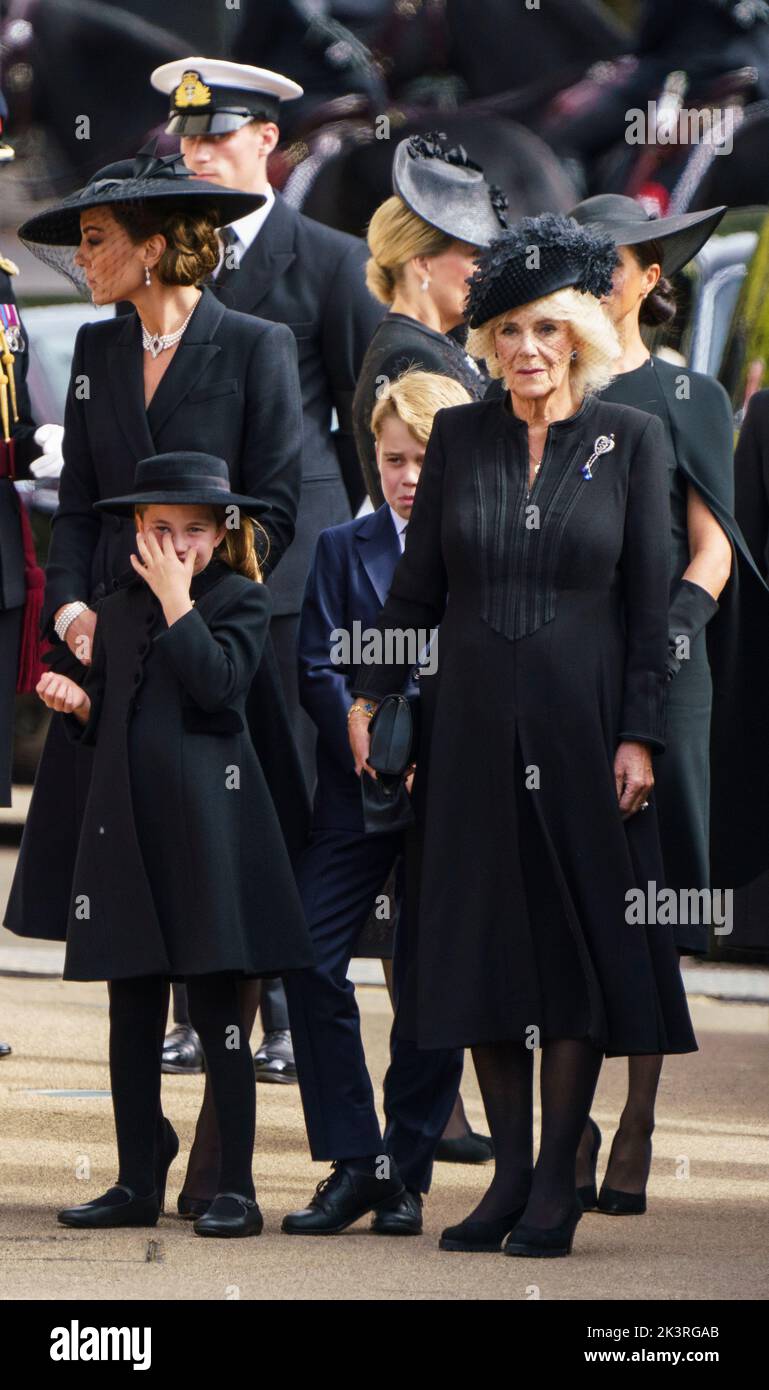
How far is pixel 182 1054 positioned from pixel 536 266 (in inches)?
98.9

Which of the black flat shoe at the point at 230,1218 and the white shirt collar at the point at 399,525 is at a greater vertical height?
the white shirt collar at the point at 399,525

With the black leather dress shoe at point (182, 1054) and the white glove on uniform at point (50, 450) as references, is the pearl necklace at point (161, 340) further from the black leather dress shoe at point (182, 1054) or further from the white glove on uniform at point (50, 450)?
the black leather dress shoe at point (182, 1054)

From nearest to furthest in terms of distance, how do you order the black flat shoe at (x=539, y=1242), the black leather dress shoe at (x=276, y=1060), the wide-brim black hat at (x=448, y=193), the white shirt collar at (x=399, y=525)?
the black flat shoe at (x=539, y=1242) < the white shirt collar at (x=399, y=525) < the wide-brim black hat at (x=448, y=193) < the black leather dress shoe at (x=276, y=1060)

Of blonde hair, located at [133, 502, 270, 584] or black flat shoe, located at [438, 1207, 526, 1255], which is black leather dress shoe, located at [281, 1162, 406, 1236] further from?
blonde hair, located at [133, 502, 270, 584]

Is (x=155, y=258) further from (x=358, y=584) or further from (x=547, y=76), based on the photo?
(x=547, y=76)

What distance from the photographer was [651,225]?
5.46 metres

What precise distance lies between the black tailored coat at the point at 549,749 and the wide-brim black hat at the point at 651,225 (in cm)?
62

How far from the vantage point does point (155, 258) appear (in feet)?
17.1

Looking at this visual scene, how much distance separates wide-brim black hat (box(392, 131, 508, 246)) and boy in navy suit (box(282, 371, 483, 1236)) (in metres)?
0.56

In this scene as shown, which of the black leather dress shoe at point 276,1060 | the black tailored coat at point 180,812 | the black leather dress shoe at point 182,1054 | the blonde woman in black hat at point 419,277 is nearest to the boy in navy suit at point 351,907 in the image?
the black tailored coat at point 180,812

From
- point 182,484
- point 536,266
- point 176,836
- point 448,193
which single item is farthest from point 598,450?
point 448,193

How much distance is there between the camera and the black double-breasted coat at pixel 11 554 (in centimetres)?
661

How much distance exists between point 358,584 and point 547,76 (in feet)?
28.1
